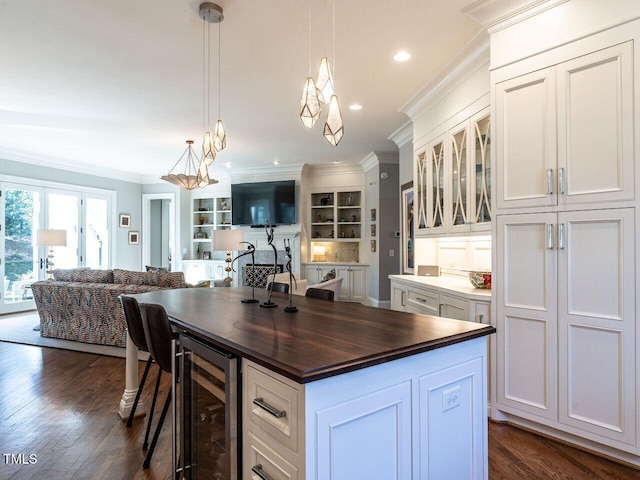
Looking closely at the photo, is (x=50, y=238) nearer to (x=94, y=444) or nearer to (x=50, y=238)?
(x=50, y=238)

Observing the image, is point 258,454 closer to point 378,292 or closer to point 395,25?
point 395,25

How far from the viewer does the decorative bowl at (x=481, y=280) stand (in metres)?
2.95

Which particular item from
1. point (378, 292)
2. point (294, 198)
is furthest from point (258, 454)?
point (294, 198)

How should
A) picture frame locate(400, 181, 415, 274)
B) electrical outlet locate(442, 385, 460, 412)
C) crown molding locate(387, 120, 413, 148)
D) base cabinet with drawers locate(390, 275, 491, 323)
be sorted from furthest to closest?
picture frame locate(400, 181, 415, 274)
crown molding locate(387, 120, 413, 148)
base cabinet with drawers locate(390, 275, 491, 323)
electrical outlet locate(442, 385, 460, 412)

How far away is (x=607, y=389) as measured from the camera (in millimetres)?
2100

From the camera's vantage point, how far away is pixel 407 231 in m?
5.73

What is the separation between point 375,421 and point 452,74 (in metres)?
3.32

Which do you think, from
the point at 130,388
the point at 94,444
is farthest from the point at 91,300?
the point at 94,444

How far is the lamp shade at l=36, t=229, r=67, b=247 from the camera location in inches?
234

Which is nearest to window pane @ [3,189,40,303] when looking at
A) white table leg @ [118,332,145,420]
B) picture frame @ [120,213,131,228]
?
picture frame @ [120,213,131,228]

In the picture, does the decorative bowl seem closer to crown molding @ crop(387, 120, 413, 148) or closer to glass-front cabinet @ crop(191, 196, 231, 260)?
crown molding @ crop(387, 120, 413, 148)

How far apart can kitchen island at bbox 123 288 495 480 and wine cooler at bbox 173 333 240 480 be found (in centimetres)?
5

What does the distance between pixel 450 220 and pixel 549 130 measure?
1400 mm

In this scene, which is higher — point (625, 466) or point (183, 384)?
point (183, 384)
